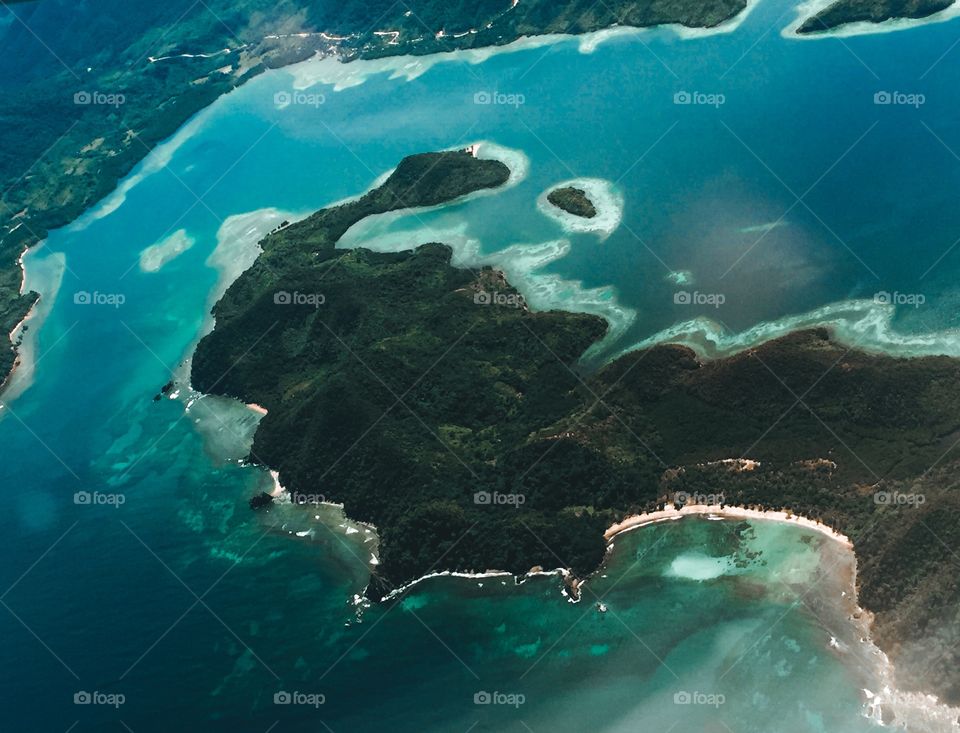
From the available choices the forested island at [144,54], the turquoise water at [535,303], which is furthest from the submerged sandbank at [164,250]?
the forested island at [144,54]

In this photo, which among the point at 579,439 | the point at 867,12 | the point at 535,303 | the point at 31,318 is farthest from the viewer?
the point at 867,12

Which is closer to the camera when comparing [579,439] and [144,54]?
[579,439]

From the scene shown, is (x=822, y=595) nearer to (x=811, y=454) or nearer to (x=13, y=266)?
(x=811, y=454)

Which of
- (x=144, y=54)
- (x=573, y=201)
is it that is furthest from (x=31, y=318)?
(x=144, y=54)

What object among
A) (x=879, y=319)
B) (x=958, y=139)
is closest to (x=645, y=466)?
(x=879, y=319)

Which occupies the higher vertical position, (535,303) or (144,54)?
(144,54)

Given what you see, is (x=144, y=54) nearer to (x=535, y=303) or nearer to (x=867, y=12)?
(x=535, y=303)
